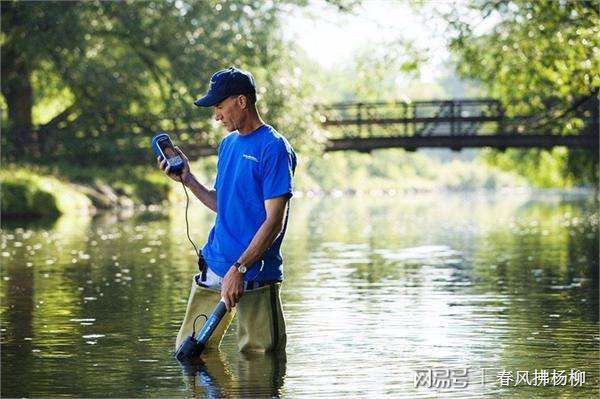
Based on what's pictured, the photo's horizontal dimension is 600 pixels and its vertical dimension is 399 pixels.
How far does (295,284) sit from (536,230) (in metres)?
18.3

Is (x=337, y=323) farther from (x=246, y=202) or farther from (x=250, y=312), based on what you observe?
(x=246, y=202)

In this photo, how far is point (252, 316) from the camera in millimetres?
10430

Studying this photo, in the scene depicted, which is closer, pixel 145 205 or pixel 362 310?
pixel 362 310

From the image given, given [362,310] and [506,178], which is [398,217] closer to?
[362,310]

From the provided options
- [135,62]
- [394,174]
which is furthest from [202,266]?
[394,174]

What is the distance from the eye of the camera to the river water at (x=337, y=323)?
992 cm

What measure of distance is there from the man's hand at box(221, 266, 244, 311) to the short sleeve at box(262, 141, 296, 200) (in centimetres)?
52

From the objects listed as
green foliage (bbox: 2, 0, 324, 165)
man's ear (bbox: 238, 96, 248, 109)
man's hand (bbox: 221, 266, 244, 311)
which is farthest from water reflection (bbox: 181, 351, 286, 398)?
green foliage (bbox: 2, 0, 324, 165)

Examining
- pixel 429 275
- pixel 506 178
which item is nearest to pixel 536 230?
pixel 429 275

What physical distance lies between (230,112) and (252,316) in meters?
1.40

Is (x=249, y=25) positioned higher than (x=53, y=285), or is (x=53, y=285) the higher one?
(x=249, y=25)

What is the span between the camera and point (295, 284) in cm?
1877

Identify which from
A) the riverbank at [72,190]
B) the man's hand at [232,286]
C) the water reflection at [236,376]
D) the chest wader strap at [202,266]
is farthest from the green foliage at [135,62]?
the man's hand at [232,286]

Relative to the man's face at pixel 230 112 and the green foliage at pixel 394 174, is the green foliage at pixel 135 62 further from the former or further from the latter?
the green foliage at pixel 394 174
